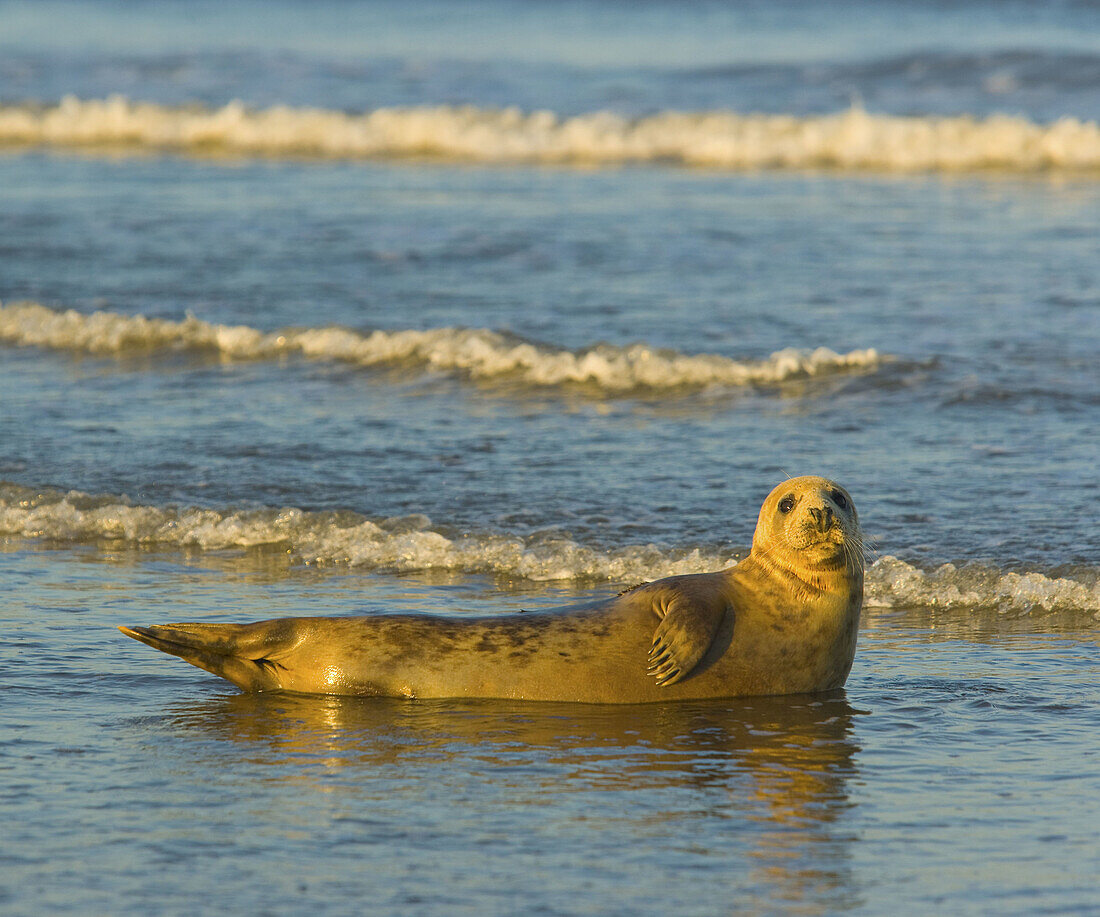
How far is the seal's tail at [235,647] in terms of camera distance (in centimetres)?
555

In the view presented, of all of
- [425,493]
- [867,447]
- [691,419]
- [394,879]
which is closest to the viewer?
[394,879]

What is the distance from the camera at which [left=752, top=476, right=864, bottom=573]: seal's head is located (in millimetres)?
5641

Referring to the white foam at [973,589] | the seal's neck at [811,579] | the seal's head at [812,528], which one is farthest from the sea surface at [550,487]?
the seal's head at [812,528]

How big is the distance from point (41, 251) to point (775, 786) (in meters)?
11.5

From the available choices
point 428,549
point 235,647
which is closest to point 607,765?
point 235,647

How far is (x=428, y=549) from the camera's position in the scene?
7.32 meters

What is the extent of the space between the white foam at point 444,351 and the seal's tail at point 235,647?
5004mm

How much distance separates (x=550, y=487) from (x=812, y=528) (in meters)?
2.70

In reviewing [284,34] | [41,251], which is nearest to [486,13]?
[284,34]

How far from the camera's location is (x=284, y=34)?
34.8 metres

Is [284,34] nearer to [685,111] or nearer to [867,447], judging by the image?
[685,111]

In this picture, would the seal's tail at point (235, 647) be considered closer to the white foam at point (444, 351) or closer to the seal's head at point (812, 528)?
the seal's head at point (812, 528)

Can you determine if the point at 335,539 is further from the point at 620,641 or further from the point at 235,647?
the point at 620,641

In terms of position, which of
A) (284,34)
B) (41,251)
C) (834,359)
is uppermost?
(284,34)
